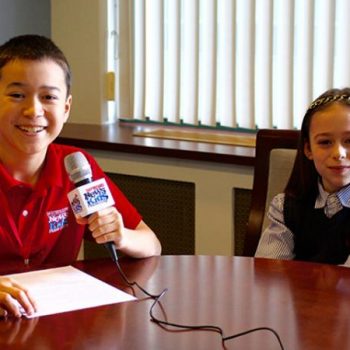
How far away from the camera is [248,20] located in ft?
10.9

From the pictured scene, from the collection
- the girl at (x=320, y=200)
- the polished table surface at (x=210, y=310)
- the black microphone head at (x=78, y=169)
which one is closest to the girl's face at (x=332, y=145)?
the girl at (x=320, y=200)

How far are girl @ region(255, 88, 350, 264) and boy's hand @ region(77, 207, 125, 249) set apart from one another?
51cm

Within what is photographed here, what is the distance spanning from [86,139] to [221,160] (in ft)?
2.27

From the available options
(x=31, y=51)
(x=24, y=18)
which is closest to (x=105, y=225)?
(x=31, y=51)

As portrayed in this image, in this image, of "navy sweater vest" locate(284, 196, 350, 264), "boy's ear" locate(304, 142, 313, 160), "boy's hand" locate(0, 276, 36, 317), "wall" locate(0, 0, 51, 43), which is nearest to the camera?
"boy's hand" locate(0, 276, 36, 317)

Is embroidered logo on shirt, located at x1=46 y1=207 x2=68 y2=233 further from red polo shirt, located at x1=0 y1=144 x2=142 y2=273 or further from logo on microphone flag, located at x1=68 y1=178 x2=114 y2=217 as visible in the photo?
logo on microphone flag, located at x1=68 y1=178 x2=114 y2=217

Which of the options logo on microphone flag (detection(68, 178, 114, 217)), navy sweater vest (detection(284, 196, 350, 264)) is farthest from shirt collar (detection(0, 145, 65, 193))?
navy sweater vest (detection(284, 196, 350, 264))

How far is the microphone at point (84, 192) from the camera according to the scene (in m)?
1.58

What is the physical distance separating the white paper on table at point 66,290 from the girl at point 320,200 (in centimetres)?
59

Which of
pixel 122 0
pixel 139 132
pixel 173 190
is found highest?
pixel 122 0

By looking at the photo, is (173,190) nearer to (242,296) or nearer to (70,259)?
(70,259)

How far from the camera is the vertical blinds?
3.16 m

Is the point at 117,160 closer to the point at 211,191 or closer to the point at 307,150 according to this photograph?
the point at 211,191

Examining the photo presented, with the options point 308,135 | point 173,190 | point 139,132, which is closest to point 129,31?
point 139,132
